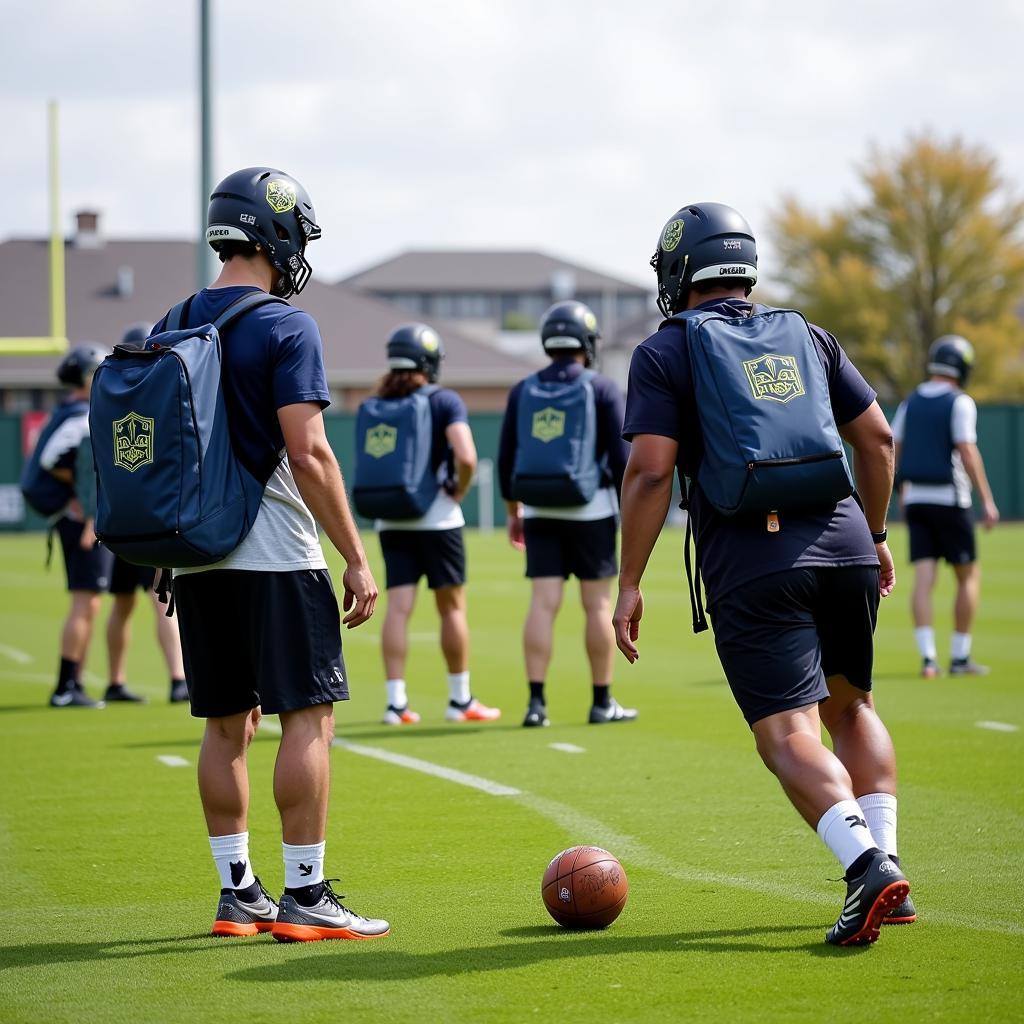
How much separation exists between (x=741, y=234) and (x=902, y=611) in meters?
13.5

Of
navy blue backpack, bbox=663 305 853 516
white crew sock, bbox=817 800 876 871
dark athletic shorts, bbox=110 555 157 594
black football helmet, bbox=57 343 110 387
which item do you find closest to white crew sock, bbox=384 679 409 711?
dark athletic shorts, bbox=110 555 157 594

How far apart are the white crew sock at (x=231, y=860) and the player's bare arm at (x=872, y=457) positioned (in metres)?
2.24

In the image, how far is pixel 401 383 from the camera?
10.8m

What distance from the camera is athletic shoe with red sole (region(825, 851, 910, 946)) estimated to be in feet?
16.1

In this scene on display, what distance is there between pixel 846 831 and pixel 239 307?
2.44 metres

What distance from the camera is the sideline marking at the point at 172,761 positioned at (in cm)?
927

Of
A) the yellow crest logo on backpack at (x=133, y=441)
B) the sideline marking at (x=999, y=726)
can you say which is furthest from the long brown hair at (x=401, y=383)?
the yellow crest logo on backpack at (x=133, y=441)

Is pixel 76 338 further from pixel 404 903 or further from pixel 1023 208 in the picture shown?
pixel 404 903

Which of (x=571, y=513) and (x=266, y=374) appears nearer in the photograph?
(x=266, y=374)

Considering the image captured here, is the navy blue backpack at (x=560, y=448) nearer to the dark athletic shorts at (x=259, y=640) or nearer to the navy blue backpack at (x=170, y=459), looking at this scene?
the dark athletic shorts at (x=259, y=640)

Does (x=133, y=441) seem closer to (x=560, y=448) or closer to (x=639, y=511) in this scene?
(x=639, y=511)

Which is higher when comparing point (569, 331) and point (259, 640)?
point (569, 331)

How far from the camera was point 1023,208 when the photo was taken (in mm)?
56219

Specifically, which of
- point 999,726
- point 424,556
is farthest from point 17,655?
point 999,726
